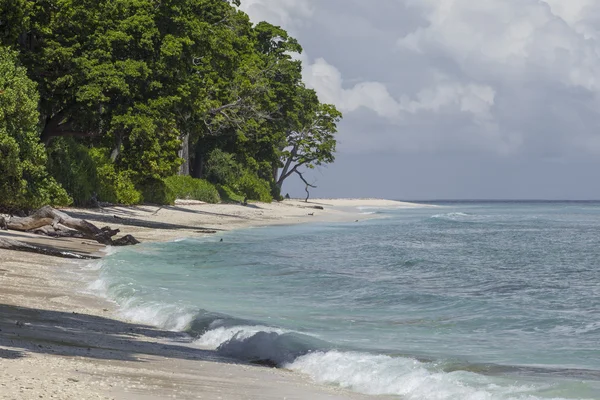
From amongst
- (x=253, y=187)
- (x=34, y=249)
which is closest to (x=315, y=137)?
(x=253, y=187)

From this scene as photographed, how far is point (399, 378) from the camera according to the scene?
9.64 metres

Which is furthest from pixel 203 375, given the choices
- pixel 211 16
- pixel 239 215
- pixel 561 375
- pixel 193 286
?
pixel 239 215

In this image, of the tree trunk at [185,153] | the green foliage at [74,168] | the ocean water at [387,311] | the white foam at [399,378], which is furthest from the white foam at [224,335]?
the tree trunk at [185,153]

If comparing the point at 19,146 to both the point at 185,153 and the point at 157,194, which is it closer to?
the point at 157,194

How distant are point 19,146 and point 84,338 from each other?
60.6 ft

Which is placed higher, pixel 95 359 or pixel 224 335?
pixel 95 359

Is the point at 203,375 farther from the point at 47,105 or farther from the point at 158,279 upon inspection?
the point at 47,105

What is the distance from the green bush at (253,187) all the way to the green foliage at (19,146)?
42613 mm

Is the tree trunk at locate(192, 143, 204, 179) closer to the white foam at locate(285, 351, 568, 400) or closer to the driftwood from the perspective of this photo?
the driftwood

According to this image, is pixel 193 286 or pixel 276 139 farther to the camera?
pixel 276 139

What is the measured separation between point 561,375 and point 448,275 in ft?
46.4

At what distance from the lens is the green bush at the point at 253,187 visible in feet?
239

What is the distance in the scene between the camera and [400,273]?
24.8 meters

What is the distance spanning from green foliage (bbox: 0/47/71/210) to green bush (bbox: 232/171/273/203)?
140 feet
